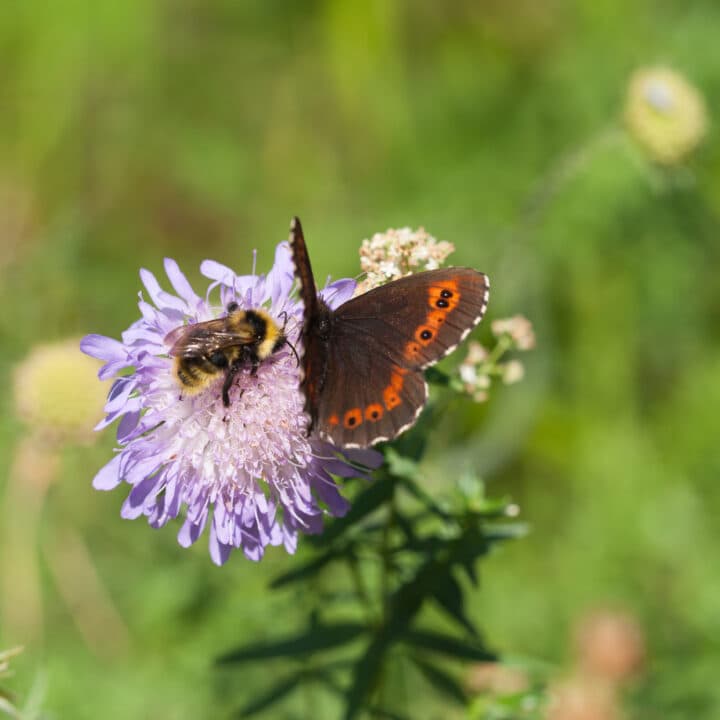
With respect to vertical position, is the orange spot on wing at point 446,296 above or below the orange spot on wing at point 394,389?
above

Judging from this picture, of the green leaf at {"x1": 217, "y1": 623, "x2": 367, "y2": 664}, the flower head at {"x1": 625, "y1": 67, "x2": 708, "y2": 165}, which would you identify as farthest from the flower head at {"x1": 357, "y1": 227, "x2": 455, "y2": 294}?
the flower head at {"x1": 625, "y1": 67, "x2": 708, "y2": 165}

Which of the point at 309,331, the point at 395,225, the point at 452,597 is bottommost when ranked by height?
the point at 452,597

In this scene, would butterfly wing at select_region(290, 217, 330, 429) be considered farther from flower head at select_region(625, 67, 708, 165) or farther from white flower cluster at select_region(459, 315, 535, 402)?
flower head at select_region(625, 67, 708, 165)

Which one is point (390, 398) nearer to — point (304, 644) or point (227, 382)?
point (227, 382)

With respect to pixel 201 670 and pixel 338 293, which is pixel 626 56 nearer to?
pixel 338 293

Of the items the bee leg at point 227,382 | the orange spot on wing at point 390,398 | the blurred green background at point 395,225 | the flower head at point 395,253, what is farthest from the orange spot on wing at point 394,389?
the blurred green background at point 395,225

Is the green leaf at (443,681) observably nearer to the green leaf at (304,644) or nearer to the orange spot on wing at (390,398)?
the green leaf at (304,644)

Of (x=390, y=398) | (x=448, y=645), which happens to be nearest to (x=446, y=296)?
(x=390, y=398)
